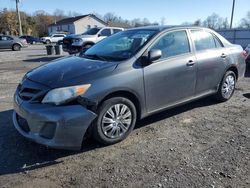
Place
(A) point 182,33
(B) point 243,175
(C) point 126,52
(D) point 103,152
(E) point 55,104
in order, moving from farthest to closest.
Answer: (A) point 182,33 < (C) point 126,52 < (D) point 103,152 < (E) point 55,104 < (B) point 243,175

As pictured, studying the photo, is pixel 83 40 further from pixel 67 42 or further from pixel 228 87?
pixel 228 87

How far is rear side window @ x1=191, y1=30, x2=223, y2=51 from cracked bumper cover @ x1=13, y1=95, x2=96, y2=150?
2670 millimetres

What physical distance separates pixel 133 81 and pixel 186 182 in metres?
1.62

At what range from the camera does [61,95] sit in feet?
11.9

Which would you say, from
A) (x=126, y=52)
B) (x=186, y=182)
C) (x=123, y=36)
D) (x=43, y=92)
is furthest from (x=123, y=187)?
(x=123, y=36)

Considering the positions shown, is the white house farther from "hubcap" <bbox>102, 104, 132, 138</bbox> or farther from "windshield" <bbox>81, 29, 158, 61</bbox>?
"hubcap" <bbox>102, 104, 132, 138</bbox>

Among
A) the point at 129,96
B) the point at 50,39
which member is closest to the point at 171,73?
the point at 129,96

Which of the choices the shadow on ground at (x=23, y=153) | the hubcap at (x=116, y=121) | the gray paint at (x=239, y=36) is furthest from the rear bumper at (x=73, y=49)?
the gray paint at (x=239, y=36)

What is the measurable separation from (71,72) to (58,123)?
2.69ft

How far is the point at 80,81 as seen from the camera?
375 cm

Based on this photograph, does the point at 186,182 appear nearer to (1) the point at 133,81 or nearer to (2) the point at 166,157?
(2) the point at 166,157

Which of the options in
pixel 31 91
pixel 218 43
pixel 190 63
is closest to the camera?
pixel 31 91

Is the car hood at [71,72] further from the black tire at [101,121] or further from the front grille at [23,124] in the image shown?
the front grille at [23,124]

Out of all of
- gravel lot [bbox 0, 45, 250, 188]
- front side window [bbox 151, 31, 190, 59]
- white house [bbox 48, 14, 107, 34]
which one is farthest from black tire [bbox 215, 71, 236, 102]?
white house [bbox 48, 14, 107, 34]
